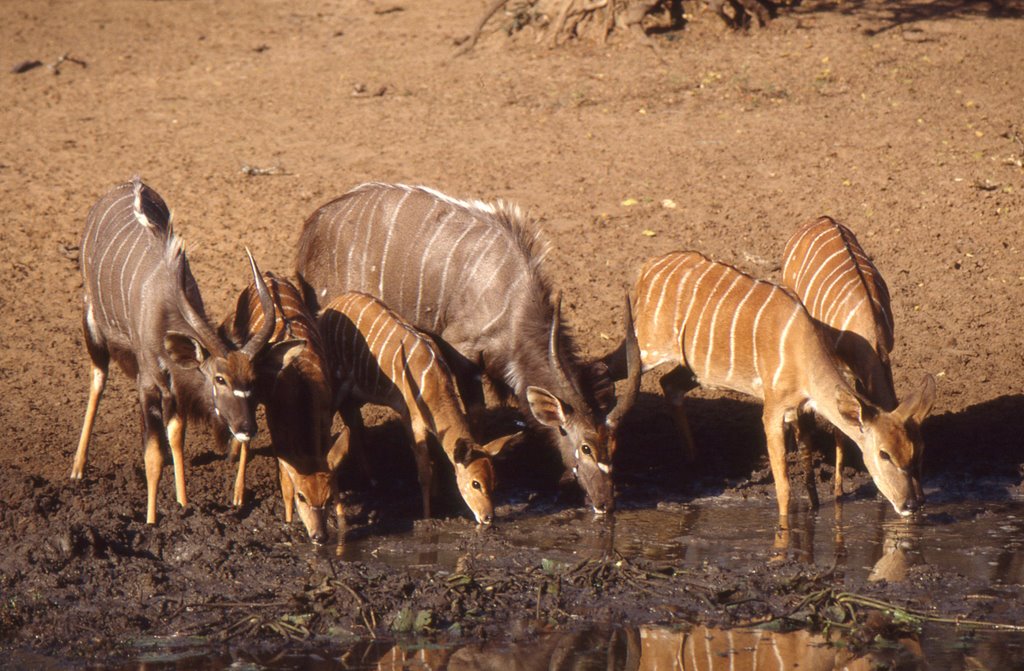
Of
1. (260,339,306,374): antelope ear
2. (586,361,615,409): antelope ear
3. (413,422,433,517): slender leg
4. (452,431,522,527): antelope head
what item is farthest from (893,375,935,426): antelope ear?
(260,339,306,374): antelope ear

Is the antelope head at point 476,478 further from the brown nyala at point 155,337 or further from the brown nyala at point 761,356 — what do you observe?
the brown nyala at point 761,356

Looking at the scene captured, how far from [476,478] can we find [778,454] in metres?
1.45

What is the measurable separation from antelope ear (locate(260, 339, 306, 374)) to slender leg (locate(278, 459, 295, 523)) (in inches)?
16.8

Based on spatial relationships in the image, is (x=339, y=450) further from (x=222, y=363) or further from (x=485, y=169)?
(x=485, y=169)

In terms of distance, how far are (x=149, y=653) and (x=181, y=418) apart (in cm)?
175

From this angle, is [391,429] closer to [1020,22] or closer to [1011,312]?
[1011,312]

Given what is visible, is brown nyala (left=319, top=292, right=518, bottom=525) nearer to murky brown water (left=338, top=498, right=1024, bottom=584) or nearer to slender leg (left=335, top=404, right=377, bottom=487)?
slender leg (left=335, top=404, right=377, bottom=487)

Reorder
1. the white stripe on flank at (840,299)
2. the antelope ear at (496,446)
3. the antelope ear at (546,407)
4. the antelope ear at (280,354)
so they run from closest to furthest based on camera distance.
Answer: the antelope ear at (280,354), the antelope ear at (496,446), the antelope ear at (546,407), the white stripe on flank at (840,299)

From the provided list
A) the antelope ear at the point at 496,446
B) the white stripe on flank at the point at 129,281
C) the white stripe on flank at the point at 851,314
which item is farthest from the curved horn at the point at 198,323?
the white stripe on flank at the point at 851,314

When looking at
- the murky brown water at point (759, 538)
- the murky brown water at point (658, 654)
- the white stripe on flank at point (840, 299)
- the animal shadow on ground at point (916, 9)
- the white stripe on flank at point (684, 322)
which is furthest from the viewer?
the animal shadow on ground at point (916, 9)

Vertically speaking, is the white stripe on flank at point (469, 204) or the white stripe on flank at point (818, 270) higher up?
the white stripe on flank at point (469, 204)

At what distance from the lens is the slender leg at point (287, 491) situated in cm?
655

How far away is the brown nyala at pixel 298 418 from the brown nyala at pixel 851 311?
2.41 meters

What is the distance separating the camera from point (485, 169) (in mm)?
11086
